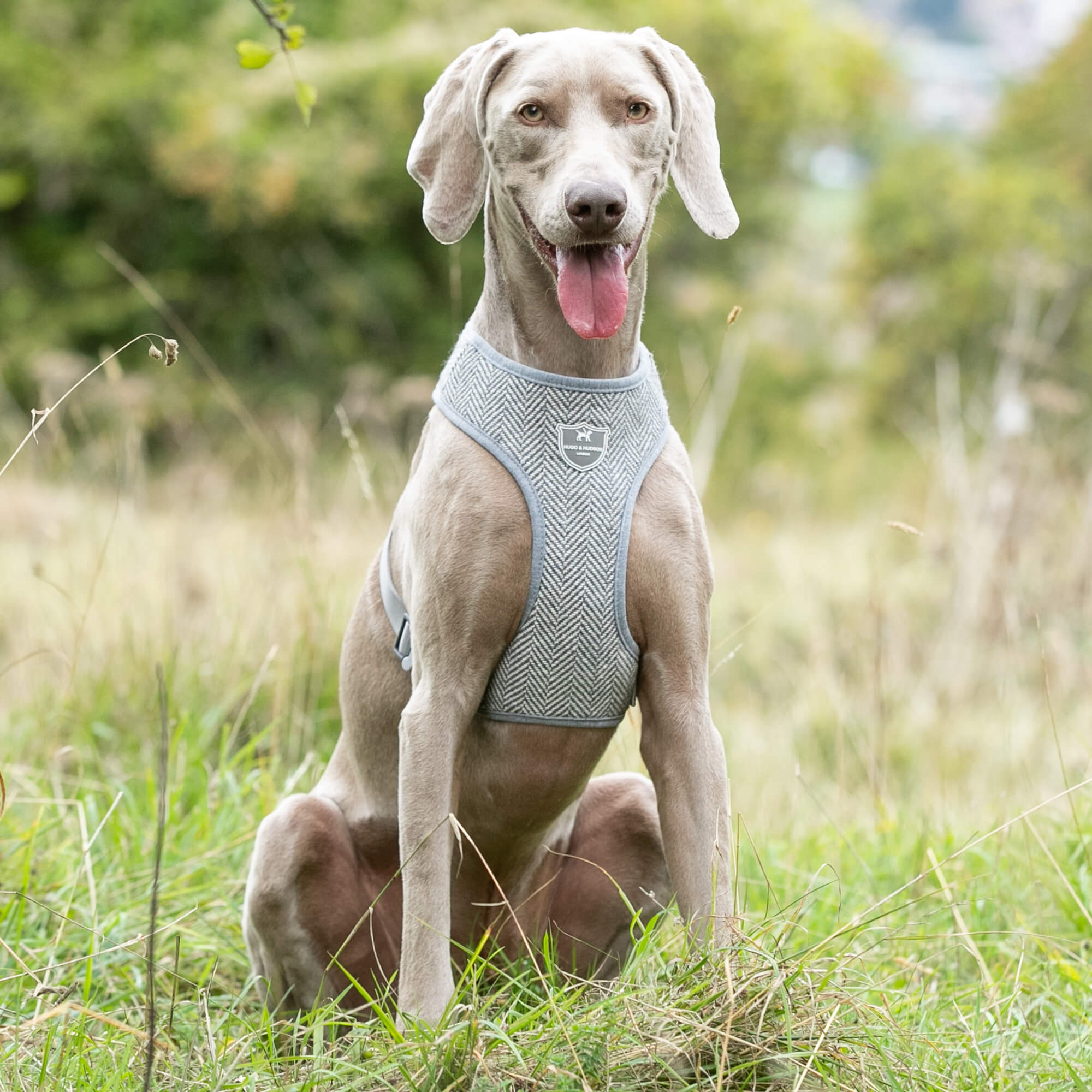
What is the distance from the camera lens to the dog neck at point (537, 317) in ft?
8.17

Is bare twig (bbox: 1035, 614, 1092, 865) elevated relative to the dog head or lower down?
lower down

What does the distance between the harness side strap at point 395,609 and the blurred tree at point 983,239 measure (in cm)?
922

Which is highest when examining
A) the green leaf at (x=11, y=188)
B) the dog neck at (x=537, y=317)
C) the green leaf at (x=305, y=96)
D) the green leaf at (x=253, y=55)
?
the green leaf at (x=253, y=55)

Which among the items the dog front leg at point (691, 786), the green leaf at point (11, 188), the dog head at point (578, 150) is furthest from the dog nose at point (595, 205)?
the green leaf at point (11, 188)

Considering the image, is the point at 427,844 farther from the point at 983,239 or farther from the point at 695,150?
the point at 983,239

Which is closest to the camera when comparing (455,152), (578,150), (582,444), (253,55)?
(253,55)

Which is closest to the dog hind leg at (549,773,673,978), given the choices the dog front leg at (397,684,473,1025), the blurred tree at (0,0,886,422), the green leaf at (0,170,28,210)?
the dog front leg at (397,684,473,1025)

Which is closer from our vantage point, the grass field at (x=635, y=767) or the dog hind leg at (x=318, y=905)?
the grass field at (x=635, y=767)

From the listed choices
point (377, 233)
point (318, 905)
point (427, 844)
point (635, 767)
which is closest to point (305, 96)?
point (427, 844)

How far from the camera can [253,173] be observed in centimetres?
1173

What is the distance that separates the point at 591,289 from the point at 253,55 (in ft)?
2.21

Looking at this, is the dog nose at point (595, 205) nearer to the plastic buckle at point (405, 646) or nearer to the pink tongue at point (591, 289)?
the pink tongue at point (591, 289)

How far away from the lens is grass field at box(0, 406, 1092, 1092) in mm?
2195

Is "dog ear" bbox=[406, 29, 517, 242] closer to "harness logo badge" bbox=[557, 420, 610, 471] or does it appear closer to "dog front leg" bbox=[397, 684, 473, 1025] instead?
"harness logo badge" bbox=[557, 420, 610, 471]
